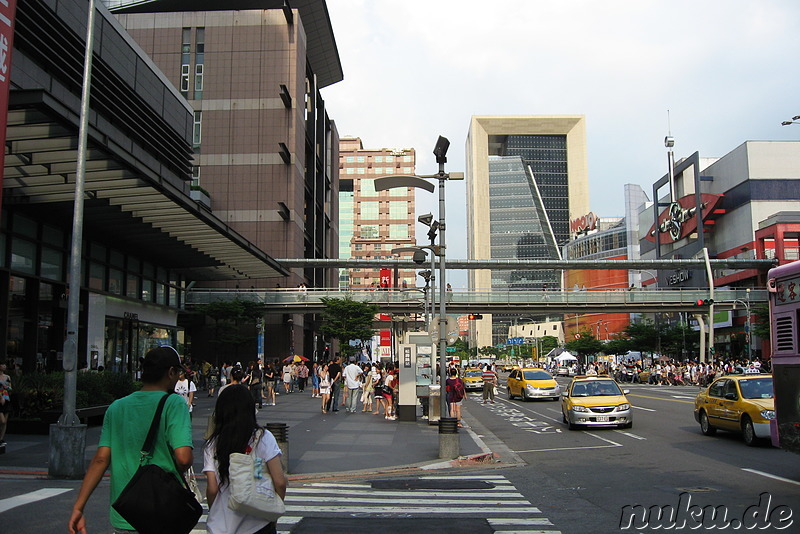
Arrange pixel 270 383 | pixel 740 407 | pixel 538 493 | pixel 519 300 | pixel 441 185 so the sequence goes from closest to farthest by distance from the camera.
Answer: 1. pixel 538 493
2. pixel 740 407
3. pixel 441 185
4. pixel 270 383
5. pixel 519 300

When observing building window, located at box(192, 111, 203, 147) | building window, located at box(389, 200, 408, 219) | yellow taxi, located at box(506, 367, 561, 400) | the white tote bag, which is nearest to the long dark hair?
the white tote bag

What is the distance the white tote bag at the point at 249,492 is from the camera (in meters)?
4.19

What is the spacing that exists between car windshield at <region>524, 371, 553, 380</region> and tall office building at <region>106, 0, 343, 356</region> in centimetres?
2442

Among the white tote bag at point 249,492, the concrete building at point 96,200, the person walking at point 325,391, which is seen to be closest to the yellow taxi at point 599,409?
the person walking at point 325,391

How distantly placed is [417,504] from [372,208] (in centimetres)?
14740

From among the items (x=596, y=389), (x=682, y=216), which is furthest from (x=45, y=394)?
(x=682, y=216)

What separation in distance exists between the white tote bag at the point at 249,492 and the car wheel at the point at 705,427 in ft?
53.1

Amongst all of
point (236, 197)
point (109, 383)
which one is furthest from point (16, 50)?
point (236, 197)

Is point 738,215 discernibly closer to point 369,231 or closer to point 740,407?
point 740,407

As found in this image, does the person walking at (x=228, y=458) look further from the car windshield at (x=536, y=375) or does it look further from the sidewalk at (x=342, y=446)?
the car windshield at (x=536, y=375)

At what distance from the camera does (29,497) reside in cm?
949

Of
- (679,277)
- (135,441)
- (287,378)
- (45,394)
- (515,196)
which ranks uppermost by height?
(515,196)

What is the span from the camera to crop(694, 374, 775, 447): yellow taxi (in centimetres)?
1522

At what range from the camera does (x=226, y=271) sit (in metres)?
39.7
